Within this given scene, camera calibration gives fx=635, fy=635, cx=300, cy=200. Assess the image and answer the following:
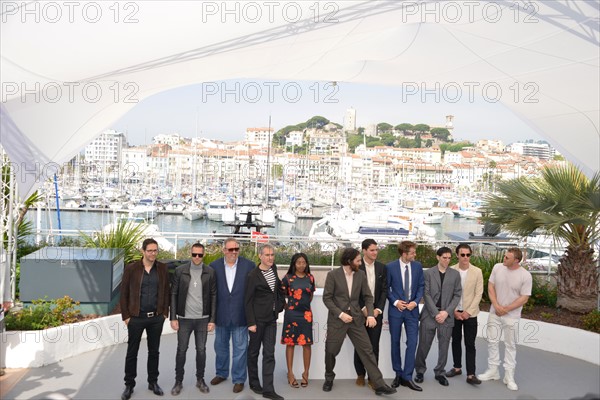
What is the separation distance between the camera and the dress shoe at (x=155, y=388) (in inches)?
242

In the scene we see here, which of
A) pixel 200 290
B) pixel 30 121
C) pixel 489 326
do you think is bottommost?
pixel 489 326

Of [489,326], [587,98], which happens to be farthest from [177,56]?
[587,98]

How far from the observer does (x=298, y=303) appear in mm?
6340

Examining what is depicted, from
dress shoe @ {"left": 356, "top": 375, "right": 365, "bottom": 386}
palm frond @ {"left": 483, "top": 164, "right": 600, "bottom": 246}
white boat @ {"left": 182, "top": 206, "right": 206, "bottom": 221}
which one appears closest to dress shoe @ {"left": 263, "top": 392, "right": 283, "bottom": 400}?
dress shoe @ {"left": 356, "top": 375, "right": 365, "bottom": 386}

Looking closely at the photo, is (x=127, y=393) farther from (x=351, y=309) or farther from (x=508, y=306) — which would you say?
(x=508, y=306)

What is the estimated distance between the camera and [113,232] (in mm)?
10586

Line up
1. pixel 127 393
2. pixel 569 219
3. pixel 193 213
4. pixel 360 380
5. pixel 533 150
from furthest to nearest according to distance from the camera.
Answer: pixel 533 150 < pixel 193 213 < pixel 569 219 < pixel 360 380 < pixel 127 393

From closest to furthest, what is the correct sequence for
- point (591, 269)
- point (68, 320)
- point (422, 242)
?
point (68, 320) < point (591, 269) < point (422, 242)

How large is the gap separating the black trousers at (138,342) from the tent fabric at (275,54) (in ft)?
8.17

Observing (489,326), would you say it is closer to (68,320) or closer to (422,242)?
(68,320)

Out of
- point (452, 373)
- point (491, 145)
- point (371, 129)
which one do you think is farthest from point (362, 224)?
point (491, 145)

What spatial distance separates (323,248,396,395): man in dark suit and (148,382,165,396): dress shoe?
1715 millimetres

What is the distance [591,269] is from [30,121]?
7685mm

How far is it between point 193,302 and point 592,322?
5275 mm
